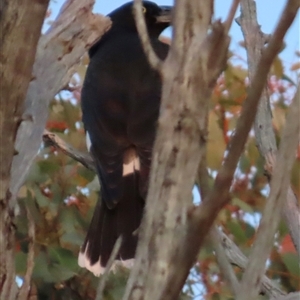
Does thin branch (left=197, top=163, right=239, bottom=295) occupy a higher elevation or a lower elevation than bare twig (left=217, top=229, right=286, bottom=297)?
lower

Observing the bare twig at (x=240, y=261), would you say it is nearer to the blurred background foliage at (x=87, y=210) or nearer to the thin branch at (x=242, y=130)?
the blurred background foliage at (x=87, y=210)

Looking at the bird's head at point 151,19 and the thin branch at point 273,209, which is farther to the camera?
the bird's head at point 151,19

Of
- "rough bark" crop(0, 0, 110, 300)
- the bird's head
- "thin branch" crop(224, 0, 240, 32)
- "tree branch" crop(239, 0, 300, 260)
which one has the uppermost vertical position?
the bird's head

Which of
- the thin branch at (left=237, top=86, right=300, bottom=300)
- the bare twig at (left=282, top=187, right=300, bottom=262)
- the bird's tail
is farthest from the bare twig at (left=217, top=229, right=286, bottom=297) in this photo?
the thin branch at (left=237, top=86, right=300, bottom=300)

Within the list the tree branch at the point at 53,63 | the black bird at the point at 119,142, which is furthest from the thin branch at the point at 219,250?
the black bird at the point at 119,142

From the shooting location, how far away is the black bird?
2348mm

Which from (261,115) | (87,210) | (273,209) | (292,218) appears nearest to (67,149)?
(87,210)

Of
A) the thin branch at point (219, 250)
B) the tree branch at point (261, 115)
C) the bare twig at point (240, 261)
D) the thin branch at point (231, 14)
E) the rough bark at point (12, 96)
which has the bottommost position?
the thin branch at point (219, 250)

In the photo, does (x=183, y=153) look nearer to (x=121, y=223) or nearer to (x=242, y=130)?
(x=242, y=130)

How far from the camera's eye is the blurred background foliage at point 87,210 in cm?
196

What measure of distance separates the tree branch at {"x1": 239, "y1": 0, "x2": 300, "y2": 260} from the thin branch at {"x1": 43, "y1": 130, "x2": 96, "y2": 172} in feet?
2.16

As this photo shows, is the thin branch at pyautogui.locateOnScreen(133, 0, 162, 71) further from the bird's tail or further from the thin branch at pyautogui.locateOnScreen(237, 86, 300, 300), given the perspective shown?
the bird's tail

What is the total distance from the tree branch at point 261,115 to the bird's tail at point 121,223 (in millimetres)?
737

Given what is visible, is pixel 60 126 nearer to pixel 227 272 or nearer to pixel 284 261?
pixel 284 261
